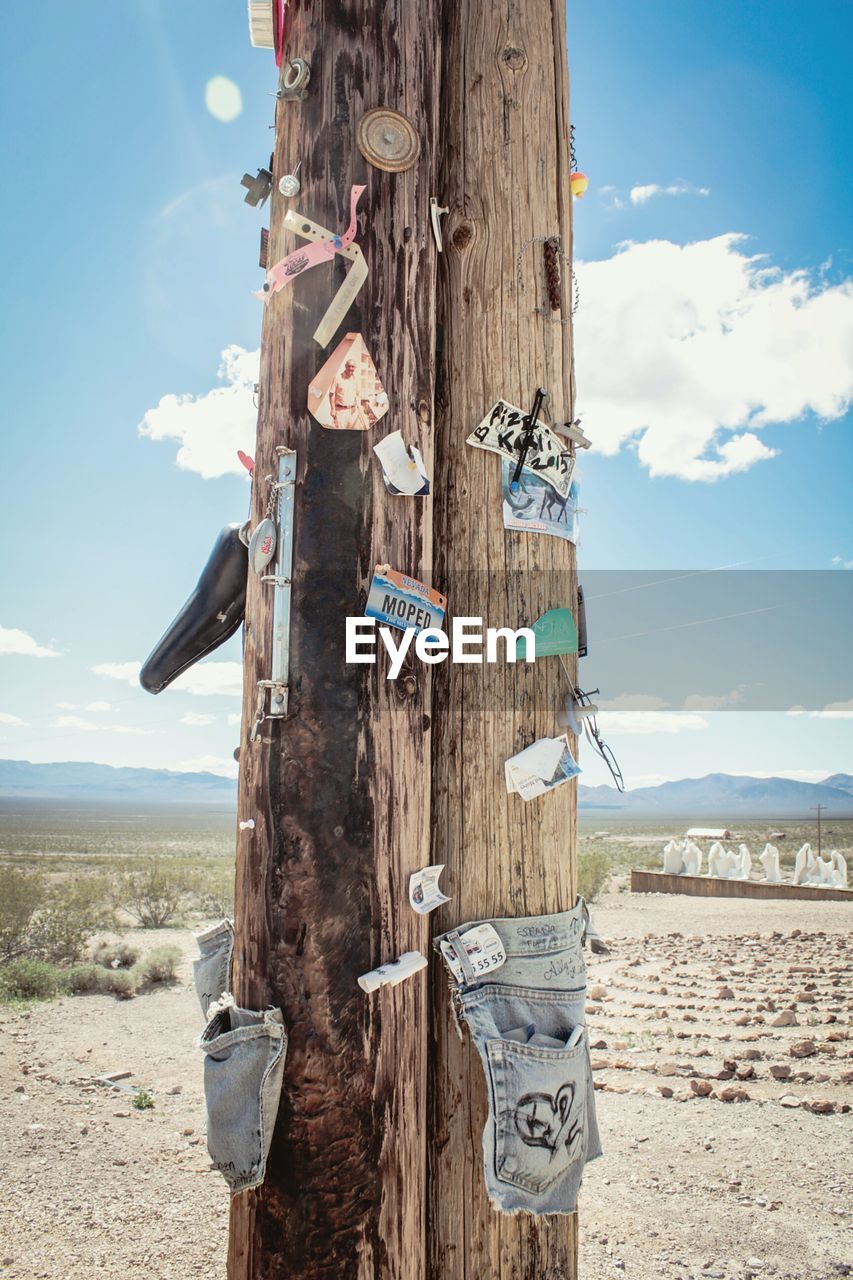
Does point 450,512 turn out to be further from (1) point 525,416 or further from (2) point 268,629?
(2) point 268,629

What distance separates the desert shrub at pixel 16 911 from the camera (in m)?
10.1

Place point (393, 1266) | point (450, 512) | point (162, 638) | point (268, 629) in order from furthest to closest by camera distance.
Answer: point (162, 638), point (450, 512), point (268, 629), point (393, 1266)

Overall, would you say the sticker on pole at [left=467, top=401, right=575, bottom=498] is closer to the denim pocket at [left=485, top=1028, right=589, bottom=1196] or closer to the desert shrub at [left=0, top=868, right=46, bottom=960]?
the denim pocket at [left=485, top=1028, right=589, bottom=1196]

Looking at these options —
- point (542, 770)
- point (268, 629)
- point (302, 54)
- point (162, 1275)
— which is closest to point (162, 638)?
point (268, 629)

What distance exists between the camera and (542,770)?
6.19ft

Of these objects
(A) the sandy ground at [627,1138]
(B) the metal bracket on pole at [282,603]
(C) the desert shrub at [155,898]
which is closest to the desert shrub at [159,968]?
(A) the sandy ground at [627,1138]

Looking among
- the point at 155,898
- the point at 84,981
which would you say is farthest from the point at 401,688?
the point at 155,898

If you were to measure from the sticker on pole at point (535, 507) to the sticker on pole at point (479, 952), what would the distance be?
97 centimetres

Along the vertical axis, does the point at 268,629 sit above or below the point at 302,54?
below

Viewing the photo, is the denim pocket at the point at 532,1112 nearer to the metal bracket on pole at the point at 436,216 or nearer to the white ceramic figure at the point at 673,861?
the metal bracket on pole at the point at 436,216

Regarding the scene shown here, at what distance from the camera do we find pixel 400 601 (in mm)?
1745

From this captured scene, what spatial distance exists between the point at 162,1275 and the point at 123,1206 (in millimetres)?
689

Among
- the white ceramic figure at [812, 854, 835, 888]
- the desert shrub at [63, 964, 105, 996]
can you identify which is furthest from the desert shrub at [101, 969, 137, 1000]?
the white ceramic figure at [812, 854, 835, 888]

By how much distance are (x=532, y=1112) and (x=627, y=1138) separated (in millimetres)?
3258
